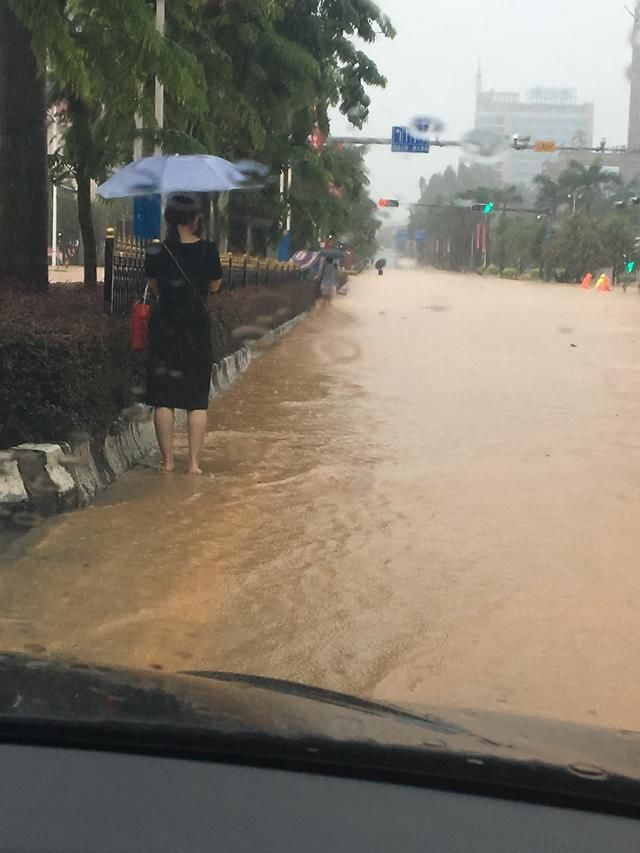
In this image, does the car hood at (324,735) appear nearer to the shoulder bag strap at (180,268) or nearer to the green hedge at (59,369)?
the green hedge at (59,369)

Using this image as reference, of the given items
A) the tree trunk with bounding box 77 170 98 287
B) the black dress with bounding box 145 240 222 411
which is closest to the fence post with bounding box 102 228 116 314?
the black dress with bounding box 145 240 222 411

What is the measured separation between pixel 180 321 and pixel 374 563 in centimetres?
227

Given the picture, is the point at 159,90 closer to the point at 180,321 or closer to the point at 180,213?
the point at 180,213

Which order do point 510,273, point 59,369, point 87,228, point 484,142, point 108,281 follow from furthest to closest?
1. point 510,273
2. point 484,142
3. point 87,228
4. point 108,281
5. point 59,369

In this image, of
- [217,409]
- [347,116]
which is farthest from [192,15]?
[347,116]

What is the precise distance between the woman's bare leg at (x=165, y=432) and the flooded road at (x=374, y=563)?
0.60ft

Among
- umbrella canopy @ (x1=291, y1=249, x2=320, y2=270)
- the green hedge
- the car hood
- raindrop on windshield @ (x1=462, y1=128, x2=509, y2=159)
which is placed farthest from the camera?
umbrella canopy @ (x1=291, y1=249, x2=320, y2=270)

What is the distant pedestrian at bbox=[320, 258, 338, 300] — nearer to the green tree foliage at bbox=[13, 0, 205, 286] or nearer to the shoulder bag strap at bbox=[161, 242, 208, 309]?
the green tree foliage at bbox=[13, 0, 205, 286]

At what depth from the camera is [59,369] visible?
6.00 meters

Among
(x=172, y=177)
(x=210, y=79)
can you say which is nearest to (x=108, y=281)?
(x=172, y=177)

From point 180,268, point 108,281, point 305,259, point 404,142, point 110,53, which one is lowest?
point 108,281

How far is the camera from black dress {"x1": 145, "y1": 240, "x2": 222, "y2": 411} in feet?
22.9

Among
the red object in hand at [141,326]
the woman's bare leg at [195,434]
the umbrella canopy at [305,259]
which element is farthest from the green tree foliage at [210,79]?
the umbrella canopy at [305,259]

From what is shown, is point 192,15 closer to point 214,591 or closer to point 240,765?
point 214,591
